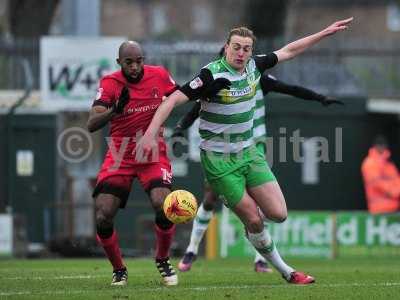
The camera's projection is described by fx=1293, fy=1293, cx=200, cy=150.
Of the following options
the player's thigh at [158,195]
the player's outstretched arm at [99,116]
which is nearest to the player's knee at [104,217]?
the player's thigh at [158,195]

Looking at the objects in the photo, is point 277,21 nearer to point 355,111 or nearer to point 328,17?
point 355,111

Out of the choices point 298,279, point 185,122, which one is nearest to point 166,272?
point 298,279

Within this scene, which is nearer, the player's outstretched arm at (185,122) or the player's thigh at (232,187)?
the player's thigh at (232,187)

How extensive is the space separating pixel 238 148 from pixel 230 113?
332 mm

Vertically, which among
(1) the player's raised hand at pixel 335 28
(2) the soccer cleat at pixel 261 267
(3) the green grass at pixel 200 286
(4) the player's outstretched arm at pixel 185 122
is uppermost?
(1) the player's raised hand at pixel 335 28

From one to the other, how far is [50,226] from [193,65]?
461 cm

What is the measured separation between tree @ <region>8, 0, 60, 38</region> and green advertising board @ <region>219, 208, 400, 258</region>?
32.0 ft

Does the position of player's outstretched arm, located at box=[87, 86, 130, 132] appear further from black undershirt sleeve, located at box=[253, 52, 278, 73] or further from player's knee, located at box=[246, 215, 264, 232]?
player's knee, located at box=[246, 215, 264, 232]

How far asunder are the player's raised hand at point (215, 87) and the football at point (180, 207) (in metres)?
0.93

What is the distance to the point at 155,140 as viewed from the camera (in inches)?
436

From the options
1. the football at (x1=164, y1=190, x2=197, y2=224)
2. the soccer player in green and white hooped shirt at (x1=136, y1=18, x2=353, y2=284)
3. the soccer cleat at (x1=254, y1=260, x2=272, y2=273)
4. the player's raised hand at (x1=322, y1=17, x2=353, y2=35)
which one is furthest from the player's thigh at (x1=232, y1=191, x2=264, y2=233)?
the soccer cleat at (x1=254, y1=260, x2=272, y2=273)

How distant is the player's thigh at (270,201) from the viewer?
11.6 metres

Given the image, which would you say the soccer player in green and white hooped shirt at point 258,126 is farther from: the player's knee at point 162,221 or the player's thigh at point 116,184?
the player's knee at point 162,221

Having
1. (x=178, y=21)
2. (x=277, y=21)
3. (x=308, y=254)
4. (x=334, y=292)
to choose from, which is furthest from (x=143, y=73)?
(x=178, y=21)
